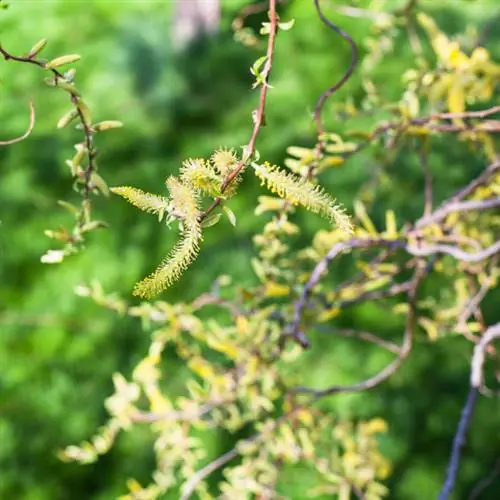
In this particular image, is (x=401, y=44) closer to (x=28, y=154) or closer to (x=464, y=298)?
(x=28, y=154)

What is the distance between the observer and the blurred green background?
6.89 feet

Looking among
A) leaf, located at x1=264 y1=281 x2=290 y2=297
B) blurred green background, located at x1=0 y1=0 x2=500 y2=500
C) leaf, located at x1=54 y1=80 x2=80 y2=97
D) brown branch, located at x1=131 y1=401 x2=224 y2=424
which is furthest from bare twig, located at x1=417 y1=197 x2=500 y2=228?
blurred green background, located at x1=0 y1=0 x2=500 y2=500

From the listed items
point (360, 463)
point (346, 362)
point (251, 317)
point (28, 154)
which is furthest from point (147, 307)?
point (28, 154)

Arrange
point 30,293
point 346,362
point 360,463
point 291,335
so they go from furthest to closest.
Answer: point 30,293 < point 346,362 < point 360,463 < point 291,335

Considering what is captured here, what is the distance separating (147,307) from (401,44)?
2532mm

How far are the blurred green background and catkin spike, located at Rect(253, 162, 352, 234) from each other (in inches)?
44.5

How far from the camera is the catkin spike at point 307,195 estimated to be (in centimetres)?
42

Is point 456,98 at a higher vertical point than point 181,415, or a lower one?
higher

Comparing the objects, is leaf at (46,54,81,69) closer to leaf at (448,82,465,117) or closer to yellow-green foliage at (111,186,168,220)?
yellow-green foliage at (111,186,168,220)

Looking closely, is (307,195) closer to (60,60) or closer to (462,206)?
(60,60)

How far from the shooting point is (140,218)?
2617 mm

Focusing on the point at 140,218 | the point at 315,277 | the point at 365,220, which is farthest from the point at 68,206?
the point at 140,218

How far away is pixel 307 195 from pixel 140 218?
7.33 feet

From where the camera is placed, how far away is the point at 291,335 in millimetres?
900
